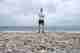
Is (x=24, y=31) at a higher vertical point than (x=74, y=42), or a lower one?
higher

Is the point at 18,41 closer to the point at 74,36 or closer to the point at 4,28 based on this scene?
the point at 4,28

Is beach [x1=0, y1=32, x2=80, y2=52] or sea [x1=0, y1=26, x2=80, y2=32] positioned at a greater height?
sea [x1=0, y1=26, x2=80, y2=32]

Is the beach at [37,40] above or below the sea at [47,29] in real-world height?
below

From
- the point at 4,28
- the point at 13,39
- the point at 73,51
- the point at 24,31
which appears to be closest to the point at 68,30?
the point at 73,51

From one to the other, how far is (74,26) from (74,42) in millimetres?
183

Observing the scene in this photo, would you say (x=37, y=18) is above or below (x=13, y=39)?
above

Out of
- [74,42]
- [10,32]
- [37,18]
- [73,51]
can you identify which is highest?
[37,18]

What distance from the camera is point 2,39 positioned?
1419 mm

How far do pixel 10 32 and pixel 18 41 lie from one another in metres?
0.14

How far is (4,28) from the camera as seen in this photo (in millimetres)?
1463

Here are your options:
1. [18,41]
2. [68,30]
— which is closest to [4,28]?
[18,41]

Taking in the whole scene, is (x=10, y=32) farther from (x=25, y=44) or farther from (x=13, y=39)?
(x=25, y=44)

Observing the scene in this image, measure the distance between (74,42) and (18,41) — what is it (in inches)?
25.1

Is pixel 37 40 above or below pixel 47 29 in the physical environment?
below
